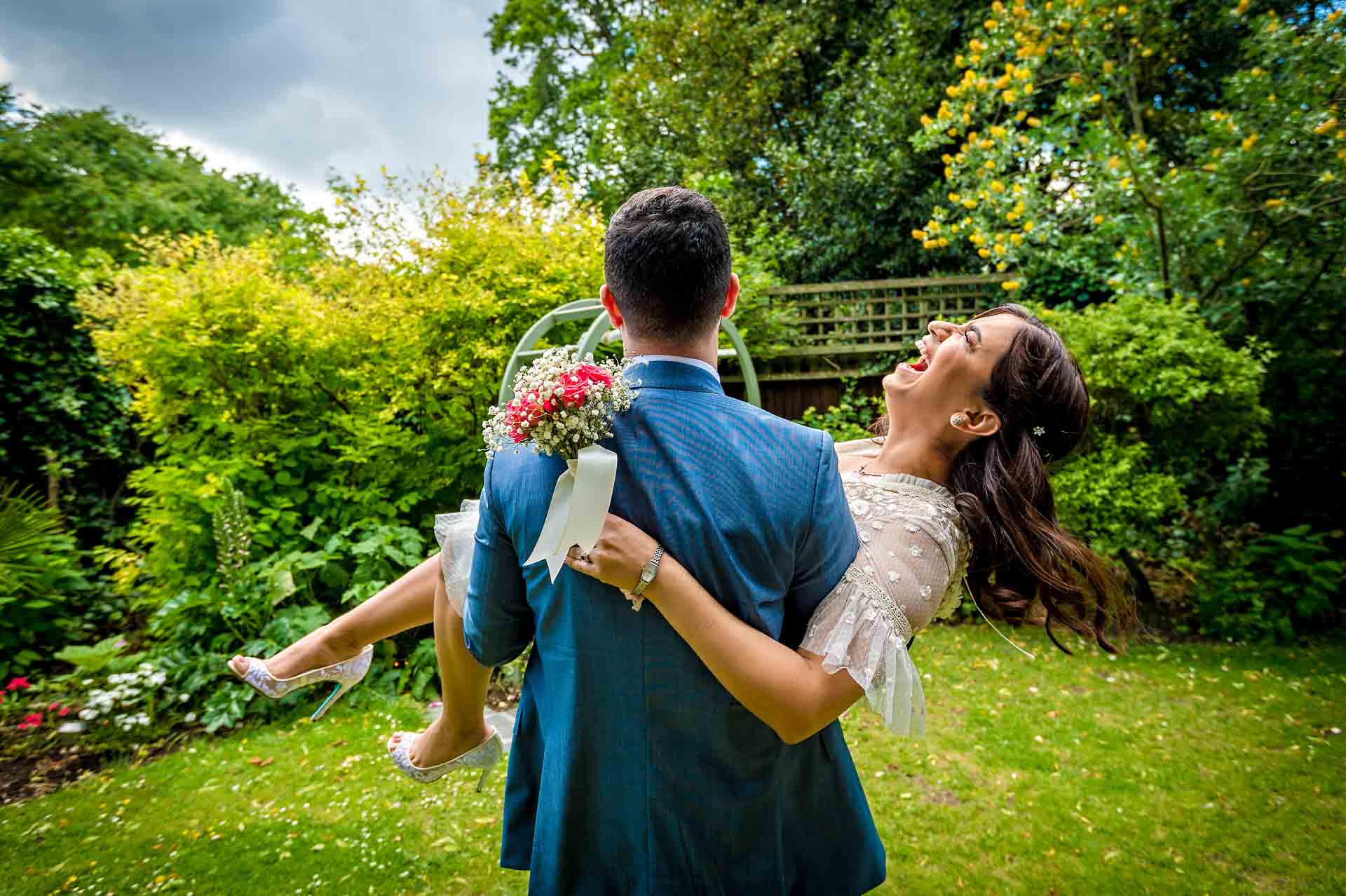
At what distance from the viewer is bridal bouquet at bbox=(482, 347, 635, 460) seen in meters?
1.13

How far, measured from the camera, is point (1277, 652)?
5.11 metres

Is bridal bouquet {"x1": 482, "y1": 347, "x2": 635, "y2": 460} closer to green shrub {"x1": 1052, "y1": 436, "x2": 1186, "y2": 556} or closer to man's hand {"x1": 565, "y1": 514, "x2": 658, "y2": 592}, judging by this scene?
man's hand {"x1": 565, "y1": 514, "x2": 658, "y2": 592}

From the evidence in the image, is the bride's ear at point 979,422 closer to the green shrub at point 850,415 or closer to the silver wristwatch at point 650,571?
the silver wristwatch at point 650,571

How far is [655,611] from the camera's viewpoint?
1.21m

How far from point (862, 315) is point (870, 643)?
6875 mm

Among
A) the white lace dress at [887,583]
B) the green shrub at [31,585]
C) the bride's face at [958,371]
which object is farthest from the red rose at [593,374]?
the green shrub at [31,585]

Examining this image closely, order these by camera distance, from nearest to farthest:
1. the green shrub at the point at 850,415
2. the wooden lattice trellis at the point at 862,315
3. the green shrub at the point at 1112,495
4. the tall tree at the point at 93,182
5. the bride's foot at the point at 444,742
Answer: the bride's foot at the point at 444,742 → the green shrub at the point at 1112,495 → the green shrub at the point at 850,415 → the wooden lattice trellis at the point at 862,315 → the tall tree at the point at 93,182

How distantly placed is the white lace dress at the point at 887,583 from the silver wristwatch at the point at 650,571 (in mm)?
327

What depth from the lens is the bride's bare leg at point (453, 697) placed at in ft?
5.44

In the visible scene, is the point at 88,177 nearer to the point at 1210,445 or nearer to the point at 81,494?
the point at 81,494

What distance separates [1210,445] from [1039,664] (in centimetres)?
197

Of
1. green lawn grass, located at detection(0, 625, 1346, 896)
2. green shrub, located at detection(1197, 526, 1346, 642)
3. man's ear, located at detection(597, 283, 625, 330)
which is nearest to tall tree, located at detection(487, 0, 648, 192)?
green shrub, located at detection(1197, 526, 1346, 642)

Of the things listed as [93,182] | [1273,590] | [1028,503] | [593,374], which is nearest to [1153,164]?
[1273,590]

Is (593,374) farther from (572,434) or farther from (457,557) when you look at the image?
(457,557)
